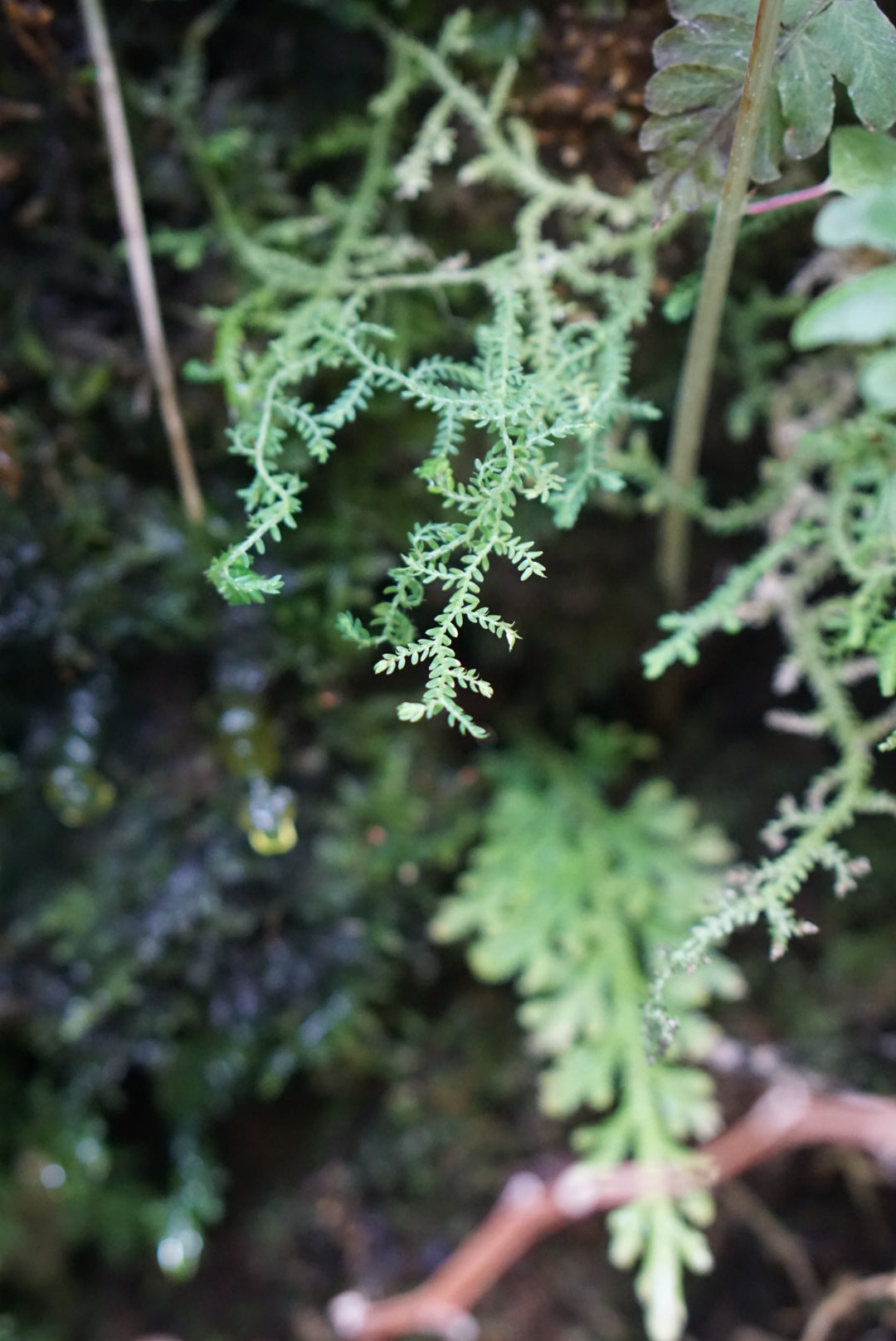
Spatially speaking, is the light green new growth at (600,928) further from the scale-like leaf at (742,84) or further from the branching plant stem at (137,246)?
the scale-like leaf at (742,84)

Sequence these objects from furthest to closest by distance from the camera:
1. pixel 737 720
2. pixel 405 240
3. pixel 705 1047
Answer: pixel 737 720, pixel 705 1047, pixel 405 240

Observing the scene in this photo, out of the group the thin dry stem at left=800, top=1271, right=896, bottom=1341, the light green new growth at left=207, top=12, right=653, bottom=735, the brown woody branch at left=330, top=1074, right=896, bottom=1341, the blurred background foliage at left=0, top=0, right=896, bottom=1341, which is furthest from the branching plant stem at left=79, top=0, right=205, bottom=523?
the thin dry stem at left=800, top=1271, right=896, bottom=1341

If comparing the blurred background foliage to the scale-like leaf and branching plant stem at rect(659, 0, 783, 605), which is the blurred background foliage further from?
the scale-like leaf

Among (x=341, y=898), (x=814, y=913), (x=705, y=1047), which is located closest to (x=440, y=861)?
(x=341, y=898)

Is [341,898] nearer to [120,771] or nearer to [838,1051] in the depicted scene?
[120,771]

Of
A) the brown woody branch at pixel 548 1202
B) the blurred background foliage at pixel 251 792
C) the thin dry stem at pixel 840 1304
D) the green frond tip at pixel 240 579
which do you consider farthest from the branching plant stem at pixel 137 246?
the thin dry stem at pixel 840 1304

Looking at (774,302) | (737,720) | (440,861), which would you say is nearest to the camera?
(774,302)
